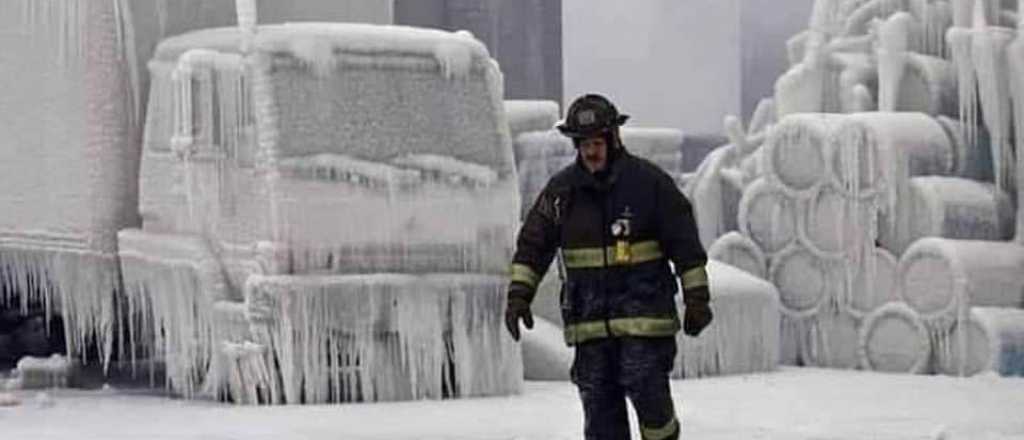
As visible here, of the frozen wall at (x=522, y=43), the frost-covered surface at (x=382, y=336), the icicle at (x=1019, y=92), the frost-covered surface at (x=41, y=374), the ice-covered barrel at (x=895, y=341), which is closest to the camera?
the frost-covered surface at (x=382, y=336)

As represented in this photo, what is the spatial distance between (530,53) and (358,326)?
67.9ft

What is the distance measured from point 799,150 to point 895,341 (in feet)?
7.24

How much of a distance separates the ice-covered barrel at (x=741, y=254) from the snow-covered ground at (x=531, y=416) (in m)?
3.74

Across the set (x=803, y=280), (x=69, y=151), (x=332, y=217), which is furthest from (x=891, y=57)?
(x=69, y=151)

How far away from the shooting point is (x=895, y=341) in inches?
830

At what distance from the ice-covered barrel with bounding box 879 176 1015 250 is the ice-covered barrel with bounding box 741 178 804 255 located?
3.32ft

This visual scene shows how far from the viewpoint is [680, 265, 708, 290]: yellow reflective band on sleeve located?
31.4 feet

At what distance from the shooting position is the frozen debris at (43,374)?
17844mm

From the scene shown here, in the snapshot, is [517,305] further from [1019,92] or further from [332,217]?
[1019,92]

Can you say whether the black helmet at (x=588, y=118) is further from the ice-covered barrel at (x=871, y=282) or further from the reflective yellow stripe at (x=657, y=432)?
the ice-covered barrel at (x=871, y=282)

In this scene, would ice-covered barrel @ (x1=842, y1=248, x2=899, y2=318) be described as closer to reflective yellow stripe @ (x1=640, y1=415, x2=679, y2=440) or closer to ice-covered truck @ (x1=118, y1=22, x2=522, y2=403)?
ice-covered truck @ (x1=118, y1=22, x2=522, y2=403)

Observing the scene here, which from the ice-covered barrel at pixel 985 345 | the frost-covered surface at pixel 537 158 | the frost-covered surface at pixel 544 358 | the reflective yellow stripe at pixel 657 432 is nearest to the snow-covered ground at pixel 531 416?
the frost-covered surface at pixel 544 358

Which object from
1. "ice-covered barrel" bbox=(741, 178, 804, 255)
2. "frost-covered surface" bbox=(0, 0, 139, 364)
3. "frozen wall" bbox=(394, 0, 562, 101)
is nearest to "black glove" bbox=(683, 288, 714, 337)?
"frost-covered surface" bbox=(0, 0, 139, 364)

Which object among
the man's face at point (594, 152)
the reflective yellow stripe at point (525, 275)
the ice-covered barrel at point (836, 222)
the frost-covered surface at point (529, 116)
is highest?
the man's face at point (594, 152)
